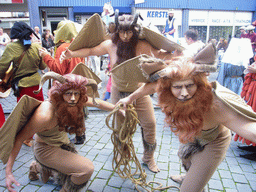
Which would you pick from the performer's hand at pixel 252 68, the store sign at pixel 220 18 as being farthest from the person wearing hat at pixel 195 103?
the store sign at pixel 220 18

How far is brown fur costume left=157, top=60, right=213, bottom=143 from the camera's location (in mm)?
1661

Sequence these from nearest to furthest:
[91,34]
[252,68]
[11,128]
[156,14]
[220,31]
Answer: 1. [11,128]
2. [91,34]
3. [252,68]
4. [156,14]
5. [220,31]

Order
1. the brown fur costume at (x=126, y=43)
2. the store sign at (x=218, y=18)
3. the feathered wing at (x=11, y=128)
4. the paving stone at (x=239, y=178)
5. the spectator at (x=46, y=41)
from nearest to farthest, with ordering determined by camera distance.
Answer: the feathered wing at (x=11, y=128), the brown fur costume at (x=126, y=43), the paving stone at (x=239, y=178), the spectator at (x=46, y=41), the store sign at (x=218, y=18)

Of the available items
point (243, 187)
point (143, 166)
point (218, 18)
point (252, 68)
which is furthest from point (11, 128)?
point (218, 18)

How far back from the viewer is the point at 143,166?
3072 millimetres

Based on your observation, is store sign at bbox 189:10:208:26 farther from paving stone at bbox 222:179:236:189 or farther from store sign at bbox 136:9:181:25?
paving stone at bbox 222:179:236:189

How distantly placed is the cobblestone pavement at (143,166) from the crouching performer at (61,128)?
0.28 metres

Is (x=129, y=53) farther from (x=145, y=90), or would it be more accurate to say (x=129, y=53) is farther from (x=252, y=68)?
(x=252, y=68)

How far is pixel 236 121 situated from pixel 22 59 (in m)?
3.13

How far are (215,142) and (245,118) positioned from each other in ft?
1.60

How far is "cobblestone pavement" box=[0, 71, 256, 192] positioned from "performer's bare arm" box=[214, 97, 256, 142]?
3.16 feet

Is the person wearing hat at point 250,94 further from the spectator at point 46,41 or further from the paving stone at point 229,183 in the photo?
the spectator at point 46,41

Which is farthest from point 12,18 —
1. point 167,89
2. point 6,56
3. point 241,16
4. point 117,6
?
point 241,16

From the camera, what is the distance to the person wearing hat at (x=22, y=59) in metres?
3.25
